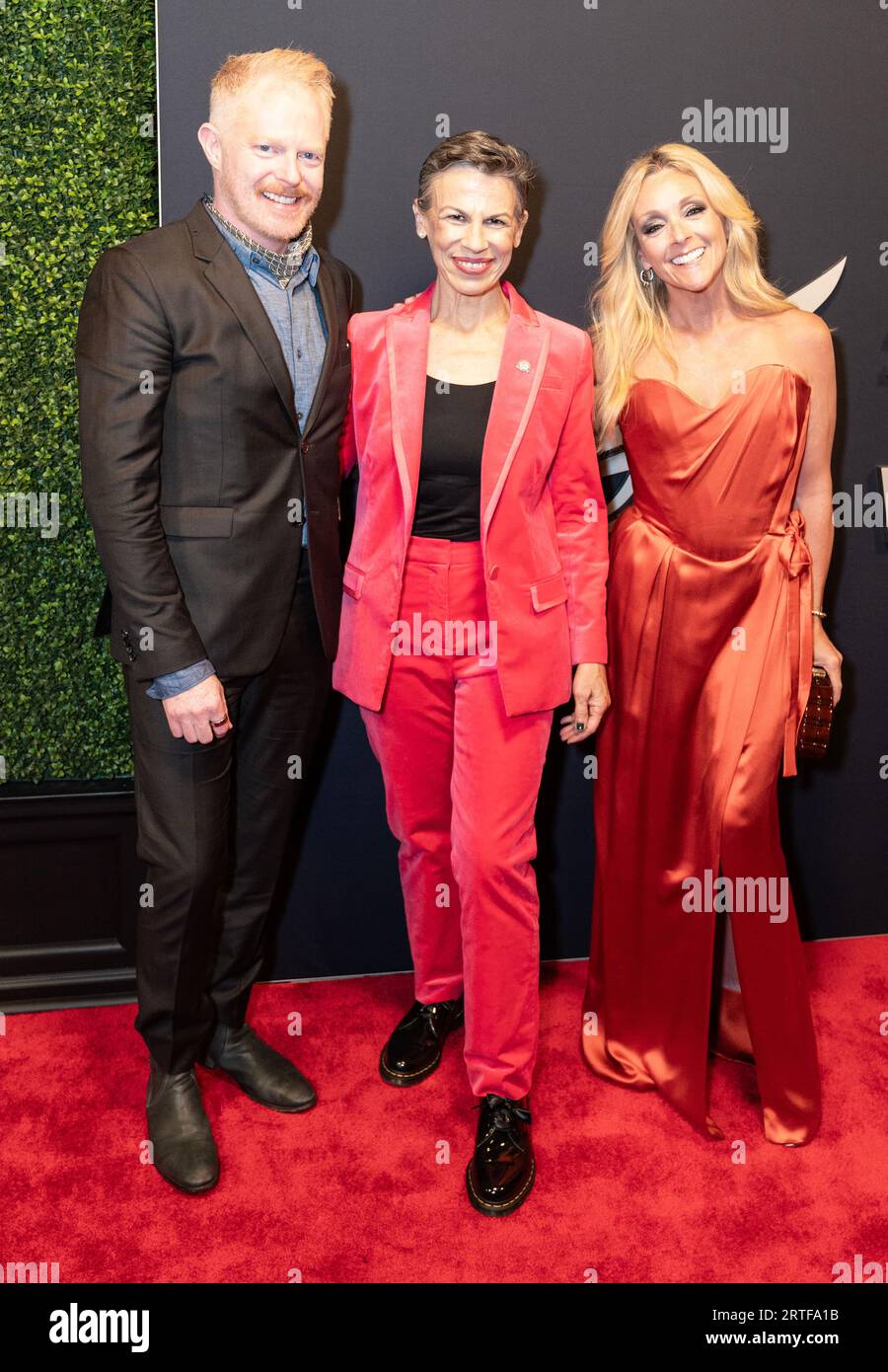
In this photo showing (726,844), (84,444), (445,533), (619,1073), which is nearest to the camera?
(84,444)

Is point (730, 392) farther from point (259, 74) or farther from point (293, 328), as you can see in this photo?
point (259, 74)

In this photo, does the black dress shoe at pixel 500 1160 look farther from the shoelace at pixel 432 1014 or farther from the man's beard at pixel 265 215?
the man's beard at pixel 265 215

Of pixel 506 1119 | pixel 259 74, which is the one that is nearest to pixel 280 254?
pixel 259 74

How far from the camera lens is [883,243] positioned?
9.99ft

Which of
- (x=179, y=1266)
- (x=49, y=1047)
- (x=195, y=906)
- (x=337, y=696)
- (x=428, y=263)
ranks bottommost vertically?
(x=179, y=1266)

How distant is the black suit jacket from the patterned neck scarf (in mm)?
44

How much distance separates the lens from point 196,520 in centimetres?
226

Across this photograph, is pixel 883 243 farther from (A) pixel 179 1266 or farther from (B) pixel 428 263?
(A) pixel 179 1266

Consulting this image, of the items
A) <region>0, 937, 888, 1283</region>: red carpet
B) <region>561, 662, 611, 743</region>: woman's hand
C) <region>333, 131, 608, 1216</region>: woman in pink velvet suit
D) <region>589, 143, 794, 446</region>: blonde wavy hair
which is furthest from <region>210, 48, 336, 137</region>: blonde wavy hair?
<region>0, 937, 888, 1283</region>: red carpet

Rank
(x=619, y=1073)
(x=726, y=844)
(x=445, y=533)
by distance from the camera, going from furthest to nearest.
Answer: (x=619, y=1073) → (x=726, y=844) → (x=445, y=533)

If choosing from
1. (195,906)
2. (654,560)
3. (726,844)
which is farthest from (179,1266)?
(654,560)

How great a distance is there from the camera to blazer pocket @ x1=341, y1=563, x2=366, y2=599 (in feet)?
8.06

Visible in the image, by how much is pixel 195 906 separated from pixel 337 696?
83 centimetres

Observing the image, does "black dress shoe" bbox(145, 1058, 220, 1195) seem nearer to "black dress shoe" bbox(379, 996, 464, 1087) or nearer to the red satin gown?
"black dress shoe" bbox(379, 996, 464, 1087)
